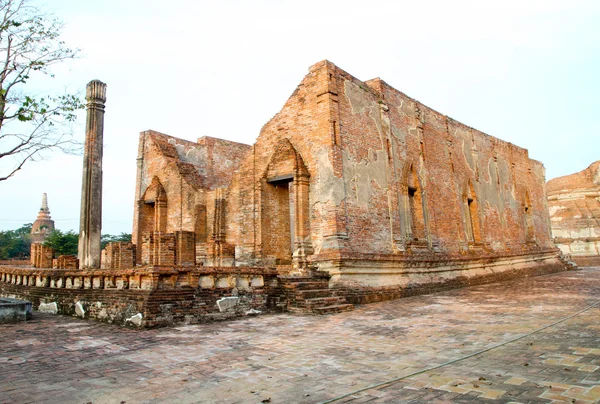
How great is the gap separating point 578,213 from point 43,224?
143 feet

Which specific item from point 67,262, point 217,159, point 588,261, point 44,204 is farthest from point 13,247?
point 588,261

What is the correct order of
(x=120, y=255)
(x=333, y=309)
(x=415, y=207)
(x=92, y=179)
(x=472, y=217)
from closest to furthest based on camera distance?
(x=333, y=309) < (x=120, y=255) < (x=92, y=179) < (x=415, y=207) < (x=472, y=217)

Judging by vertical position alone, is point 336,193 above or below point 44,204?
below

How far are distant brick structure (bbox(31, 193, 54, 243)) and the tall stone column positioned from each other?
110 feet

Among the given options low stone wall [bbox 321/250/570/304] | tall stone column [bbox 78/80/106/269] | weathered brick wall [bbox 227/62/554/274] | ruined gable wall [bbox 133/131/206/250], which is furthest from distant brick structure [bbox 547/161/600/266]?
tall stone column [bbox 78/80/106/269]

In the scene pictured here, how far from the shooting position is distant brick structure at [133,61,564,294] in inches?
400

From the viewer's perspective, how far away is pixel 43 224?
4038cm

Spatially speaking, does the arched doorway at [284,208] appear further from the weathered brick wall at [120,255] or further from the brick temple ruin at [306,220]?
the weathered brick wall at [120,255]

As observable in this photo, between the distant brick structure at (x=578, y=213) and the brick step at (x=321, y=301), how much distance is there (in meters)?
24.7

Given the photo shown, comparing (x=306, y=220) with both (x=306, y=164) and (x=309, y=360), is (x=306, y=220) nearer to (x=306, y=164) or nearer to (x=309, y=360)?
(x=306, y=164)

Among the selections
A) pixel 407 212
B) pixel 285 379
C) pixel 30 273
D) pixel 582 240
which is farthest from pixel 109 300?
pixel 582 240

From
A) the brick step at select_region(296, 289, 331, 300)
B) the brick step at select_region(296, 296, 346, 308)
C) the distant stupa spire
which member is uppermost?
the distant stupa spire

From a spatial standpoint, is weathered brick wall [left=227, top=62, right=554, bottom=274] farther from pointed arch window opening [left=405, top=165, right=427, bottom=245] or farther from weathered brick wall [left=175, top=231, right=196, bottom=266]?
weathered brick wall [left=175, top=231, right=196, bottom=266]

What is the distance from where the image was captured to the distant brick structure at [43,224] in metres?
39.0
